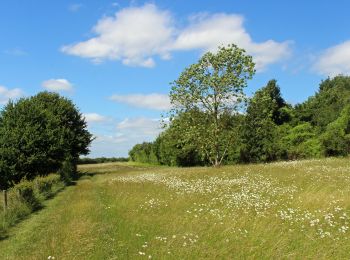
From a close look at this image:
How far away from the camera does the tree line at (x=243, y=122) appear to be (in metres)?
50.9

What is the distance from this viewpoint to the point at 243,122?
53.3 meters

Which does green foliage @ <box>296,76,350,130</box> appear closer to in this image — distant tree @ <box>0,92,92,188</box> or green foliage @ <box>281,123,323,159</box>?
green foliage @ <box>281,123,323,159</box>

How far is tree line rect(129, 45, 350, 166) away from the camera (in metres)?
50.9

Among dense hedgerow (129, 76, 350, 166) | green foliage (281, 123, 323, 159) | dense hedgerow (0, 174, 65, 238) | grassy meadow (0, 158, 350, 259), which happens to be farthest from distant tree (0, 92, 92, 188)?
green foliage (281, 123, 323, 159)

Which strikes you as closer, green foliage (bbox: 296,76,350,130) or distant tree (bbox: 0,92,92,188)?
distant tree (bbox: 0,92,92,188)

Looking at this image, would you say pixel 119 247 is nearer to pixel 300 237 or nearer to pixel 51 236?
pixel 51 236

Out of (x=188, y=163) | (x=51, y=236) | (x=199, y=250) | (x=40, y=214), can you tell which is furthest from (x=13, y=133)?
(x=188, y=163)

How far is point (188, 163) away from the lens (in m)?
96.7

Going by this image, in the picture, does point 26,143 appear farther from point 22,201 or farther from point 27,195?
point 22,201

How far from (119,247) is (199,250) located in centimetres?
252

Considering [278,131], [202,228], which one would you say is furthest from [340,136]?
[202,228]

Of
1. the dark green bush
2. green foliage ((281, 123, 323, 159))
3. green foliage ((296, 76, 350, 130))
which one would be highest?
green foliage ((296, 76, 350, 130))

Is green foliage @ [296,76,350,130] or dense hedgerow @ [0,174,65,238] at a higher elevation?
green foliage @ [296,76,350,130]

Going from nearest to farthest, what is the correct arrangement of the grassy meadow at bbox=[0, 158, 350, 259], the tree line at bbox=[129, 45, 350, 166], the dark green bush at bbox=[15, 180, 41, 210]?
the grassy meadow at bbox=[0, 158, 350, 259] < the dark green bush at bbox=[15, 180, 41, 210] < the tree line at bbox=[129, 45, 350, 166]
